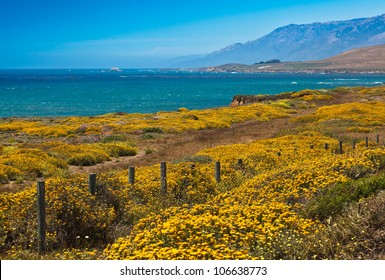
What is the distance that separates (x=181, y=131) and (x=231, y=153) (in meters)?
21.4

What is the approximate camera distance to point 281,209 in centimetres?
1129

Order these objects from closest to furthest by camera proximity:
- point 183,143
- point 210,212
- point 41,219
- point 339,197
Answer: point 41,219
point 210,212
point 339,197
point 183,143

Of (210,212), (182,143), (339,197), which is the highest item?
(339,197)

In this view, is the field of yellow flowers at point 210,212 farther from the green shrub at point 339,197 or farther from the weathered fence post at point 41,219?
the weathered fence post at point 41,219

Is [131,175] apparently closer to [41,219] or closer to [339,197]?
[41,219]

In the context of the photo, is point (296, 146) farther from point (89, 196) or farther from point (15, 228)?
point (15, 228)

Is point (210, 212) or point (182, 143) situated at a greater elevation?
point (210, 212)

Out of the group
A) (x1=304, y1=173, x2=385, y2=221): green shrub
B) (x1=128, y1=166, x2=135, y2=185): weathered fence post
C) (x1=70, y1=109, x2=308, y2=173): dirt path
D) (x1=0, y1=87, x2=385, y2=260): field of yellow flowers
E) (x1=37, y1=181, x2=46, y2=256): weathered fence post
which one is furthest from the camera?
(x1=70, y1=109, x2=308, y2=173): dirt path

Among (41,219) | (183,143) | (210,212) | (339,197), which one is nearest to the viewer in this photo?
(41,219)

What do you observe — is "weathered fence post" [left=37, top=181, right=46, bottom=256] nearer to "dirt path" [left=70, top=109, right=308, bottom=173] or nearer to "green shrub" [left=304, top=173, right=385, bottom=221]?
"green shrub" [left=304, top=173, right=385, bottom=221]

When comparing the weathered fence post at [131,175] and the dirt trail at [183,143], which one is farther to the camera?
the dirt trail at [183,143]

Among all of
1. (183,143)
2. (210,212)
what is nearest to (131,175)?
(210,212)

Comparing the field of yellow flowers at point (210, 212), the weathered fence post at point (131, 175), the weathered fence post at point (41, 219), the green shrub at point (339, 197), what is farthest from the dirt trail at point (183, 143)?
the green shrub at point (339, 197)

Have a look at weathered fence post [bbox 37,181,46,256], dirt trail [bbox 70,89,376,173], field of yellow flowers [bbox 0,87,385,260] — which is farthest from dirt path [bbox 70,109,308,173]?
weathered fence post [bbox 37,181,46,256]
